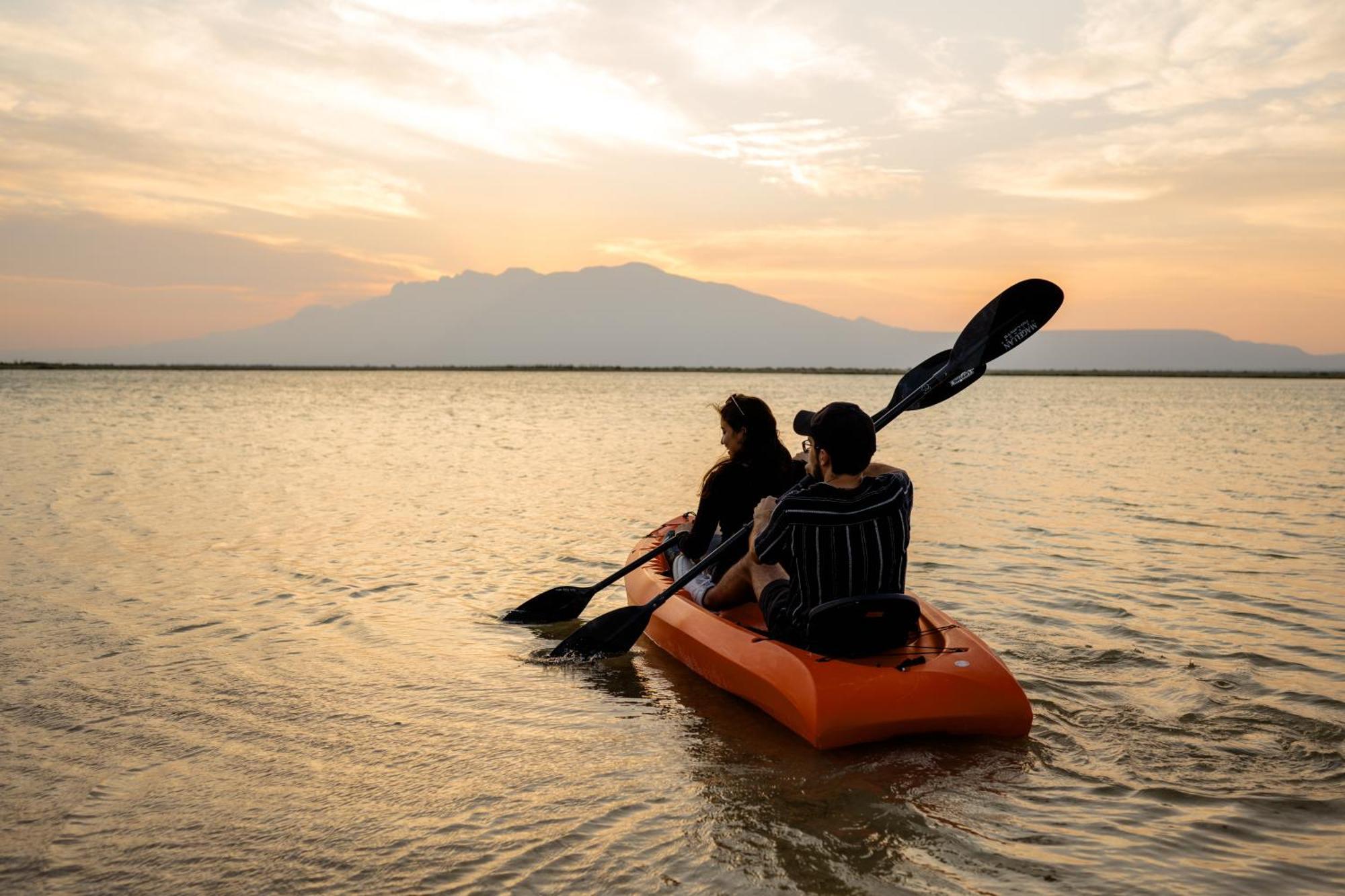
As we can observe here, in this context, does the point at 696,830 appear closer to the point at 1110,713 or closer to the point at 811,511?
the point at 811,511

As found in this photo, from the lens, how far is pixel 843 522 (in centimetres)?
531

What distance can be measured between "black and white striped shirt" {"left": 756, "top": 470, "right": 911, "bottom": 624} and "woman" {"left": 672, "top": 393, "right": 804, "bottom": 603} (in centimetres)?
135

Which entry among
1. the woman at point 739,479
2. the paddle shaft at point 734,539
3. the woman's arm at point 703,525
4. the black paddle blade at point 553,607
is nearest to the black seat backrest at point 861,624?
the woman at point 739,479

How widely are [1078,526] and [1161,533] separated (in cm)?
104

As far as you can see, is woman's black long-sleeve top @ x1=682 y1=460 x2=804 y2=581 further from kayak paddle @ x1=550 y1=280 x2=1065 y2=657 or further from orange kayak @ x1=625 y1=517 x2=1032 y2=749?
orange kayak @ x1=625 y1=517 x2=1032 y2=749

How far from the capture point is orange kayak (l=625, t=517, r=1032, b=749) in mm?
5309

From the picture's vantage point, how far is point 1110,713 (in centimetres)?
608

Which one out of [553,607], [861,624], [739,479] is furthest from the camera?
[553,607]

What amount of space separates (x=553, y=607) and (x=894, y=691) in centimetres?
405

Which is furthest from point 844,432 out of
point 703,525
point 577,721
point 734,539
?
point 577,721

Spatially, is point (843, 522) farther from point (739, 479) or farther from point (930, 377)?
point (930, 377)

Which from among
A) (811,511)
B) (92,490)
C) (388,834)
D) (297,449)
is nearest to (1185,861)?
(811,511)

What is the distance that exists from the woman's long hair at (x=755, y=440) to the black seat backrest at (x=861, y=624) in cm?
157

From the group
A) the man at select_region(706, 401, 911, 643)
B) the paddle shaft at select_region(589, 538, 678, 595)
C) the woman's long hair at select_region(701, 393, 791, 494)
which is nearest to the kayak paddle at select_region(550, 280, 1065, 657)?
the woman's long hair at select_region(701, 393, 791, 494)
